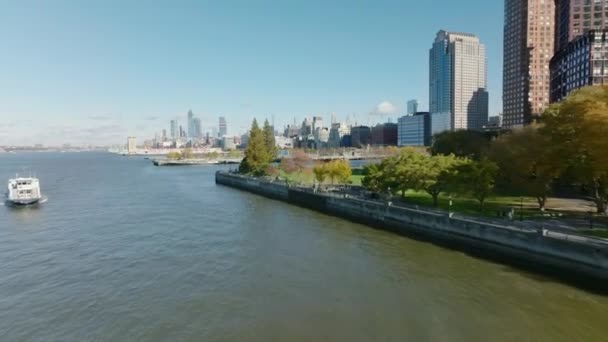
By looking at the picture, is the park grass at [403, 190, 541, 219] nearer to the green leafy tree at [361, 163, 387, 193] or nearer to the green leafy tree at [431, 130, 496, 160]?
the green leafy tree at [361, 163, 387, 193]

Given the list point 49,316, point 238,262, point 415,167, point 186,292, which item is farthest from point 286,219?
point 49,316

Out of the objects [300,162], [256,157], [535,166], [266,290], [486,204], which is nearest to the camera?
[266,290]

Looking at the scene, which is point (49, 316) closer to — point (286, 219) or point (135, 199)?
point (286, 219)

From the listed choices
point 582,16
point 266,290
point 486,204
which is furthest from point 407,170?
point 582,16

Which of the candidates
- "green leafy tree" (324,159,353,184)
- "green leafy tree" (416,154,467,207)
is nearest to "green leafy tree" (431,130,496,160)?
"green leafy tree" (324,159,353,184)

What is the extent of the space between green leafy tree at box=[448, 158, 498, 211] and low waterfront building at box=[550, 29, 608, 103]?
78.3 meters

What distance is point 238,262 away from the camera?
32.8 m

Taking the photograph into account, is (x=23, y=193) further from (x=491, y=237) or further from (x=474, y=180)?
(x=491, y=237)

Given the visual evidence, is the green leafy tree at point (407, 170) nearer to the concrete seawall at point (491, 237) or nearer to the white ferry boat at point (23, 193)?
the concrete seawall at point (491, 237)

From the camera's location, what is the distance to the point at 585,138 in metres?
35.4

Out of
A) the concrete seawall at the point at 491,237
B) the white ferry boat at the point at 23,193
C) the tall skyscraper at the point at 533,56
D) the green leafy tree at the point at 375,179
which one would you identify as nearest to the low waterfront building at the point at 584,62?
the tall skyscraper at the point at 533,56

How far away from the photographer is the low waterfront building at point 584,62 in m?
103

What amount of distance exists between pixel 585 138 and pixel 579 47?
93305 millimetres

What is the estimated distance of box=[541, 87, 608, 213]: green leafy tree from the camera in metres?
33.2
